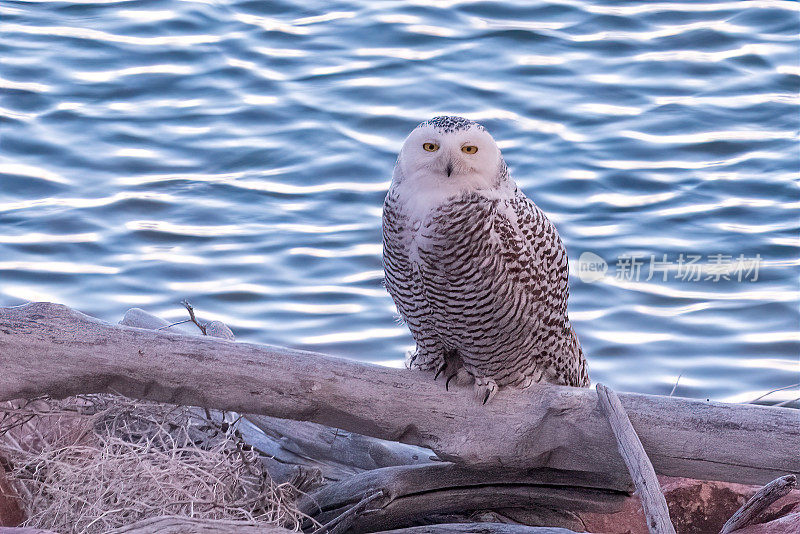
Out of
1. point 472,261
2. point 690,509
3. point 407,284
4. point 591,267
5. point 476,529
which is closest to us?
point 476,529

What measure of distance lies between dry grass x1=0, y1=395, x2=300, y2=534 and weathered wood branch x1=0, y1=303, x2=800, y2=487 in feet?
0.56

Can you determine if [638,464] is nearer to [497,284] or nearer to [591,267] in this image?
[497,284]

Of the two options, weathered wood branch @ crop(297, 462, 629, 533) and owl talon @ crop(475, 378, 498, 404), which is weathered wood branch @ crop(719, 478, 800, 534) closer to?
weathered wood branch @ crop(297, 462, 629, 533)

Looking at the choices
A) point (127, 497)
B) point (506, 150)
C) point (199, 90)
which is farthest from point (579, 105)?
point (127, 497)

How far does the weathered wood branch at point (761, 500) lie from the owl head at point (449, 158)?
1030 millimetres

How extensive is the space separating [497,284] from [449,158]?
375 millimetres

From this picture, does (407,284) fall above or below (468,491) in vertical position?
above

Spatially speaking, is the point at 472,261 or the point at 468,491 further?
the point at 468,491

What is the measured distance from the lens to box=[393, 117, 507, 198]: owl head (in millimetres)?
2422

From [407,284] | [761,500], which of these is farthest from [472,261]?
[761,500]

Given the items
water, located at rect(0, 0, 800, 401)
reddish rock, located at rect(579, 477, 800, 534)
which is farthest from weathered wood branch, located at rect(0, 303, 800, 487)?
water, located at rect(0, 0, 800, 401)

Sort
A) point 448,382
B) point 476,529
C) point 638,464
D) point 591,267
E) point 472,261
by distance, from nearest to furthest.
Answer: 1. point 638,464
2. point 476,529
3. point 472,261
4. point 448,382
5. point 591,267

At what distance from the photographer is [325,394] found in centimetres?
259

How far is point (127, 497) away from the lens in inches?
97.5
